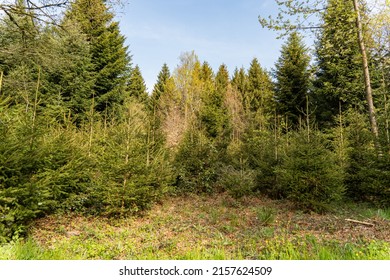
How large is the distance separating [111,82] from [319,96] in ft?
49.7

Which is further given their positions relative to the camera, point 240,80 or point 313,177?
point 240,80

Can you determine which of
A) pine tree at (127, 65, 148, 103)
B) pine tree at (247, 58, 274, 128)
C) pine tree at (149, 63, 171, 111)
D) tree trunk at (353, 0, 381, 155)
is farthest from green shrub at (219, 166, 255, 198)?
pine tree at (149, 63, 171, 111)

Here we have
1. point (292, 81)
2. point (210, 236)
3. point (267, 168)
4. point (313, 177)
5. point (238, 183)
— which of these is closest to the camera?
point (210, 236)

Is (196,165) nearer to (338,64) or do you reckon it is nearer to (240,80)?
(338,64)

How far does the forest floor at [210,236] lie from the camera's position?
378 cm

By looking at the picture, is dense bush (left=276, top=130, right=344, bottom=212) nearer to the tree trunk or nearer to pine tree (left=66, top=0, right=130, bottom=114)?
the tree trunk

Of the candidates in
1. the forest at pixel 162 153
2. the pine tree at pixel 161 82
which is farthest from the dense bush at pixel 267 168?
the pine tree at pixel 161 82

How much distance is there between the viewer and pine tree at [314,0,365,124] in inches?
382

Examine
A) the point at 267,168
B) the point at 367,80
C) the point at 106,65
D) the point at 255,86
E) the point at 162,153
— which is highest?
the point at 255,86

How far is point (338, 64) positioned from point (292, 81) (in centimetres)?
373

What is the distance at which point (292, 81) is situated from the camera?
17156 millimetres

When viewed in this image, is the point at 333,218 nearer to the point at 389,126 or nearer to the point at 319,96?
the point at 389,126

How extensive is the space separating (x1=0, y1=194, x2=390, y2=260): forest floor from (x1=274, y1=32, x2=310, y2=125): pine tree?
35.5ft

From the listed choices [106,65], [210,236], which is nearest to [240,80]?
[106,65]
